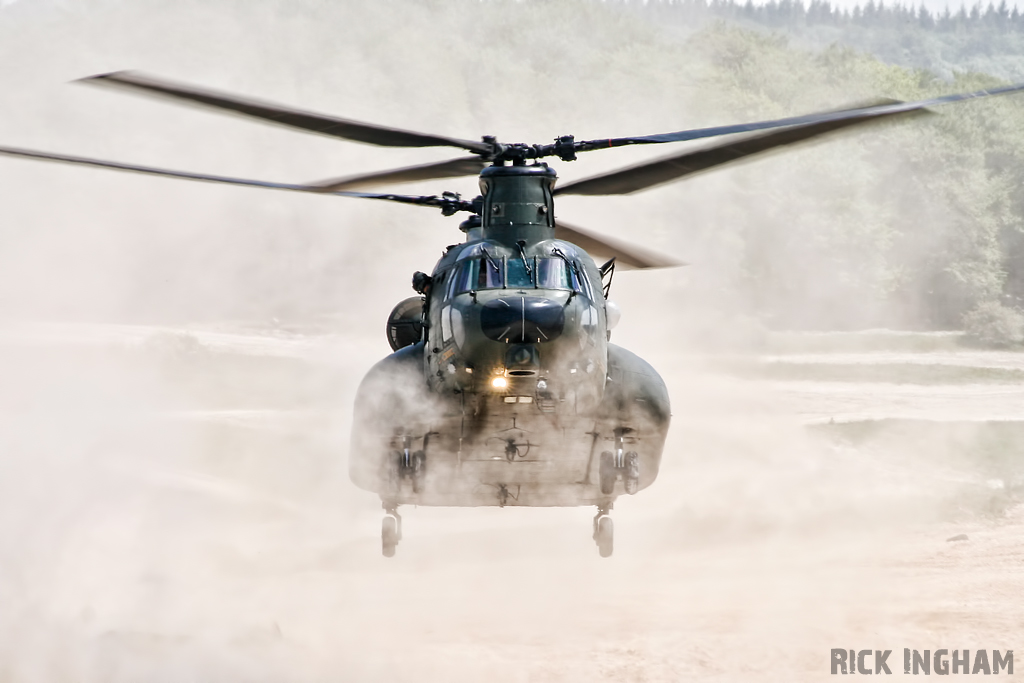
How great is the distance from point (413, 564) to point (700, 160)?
15.6 metres

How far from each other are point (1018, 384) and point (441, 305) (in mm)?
36583

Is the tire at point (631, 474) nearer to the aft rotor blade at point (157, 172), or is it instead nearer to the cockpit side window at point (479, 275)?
the cockpit side window at point (479, 275)

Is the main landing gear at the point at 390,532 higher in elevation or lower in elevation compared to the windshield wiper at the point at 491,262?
→ lower

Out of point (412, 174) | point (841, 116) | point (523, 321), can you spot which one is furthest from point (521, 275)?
point (841, 116)

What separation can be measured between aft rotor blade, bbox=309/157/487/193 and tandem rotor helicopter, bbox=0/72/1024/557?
0.03 meters

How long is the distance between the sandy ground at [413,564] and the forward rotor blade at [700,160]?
10996mm

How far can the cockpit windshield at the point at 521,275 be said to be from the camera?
12836 millimetres

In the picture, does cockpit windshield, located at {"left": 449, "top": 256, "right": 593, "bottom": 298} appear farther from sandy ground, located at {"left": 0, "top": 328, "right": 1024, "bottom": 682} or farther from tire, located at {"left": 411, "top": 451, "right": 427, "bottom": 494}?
sandy ground, located at {"left": 0, "top": 328, "right": 1024, "bottom": 682}

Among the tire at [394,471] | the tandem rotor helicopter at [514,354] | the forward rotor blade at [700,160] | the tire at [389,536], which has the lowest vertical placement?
the tire at [389,536]

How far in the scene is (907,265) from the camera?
55.4 metres

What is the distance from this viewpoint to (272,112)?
11.6 meters

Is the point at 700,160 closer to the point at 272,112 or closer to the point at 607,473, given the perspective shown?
the point at 607,473

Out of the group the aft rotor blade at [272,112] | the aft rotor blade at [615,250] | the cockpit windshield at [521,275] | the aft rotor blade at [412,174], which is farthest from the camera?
the aft rotor blade at [615,250]

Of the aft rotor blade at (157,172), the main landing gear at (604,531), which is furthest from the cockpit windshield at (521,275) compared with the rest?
the main landing gear at (604,531)
